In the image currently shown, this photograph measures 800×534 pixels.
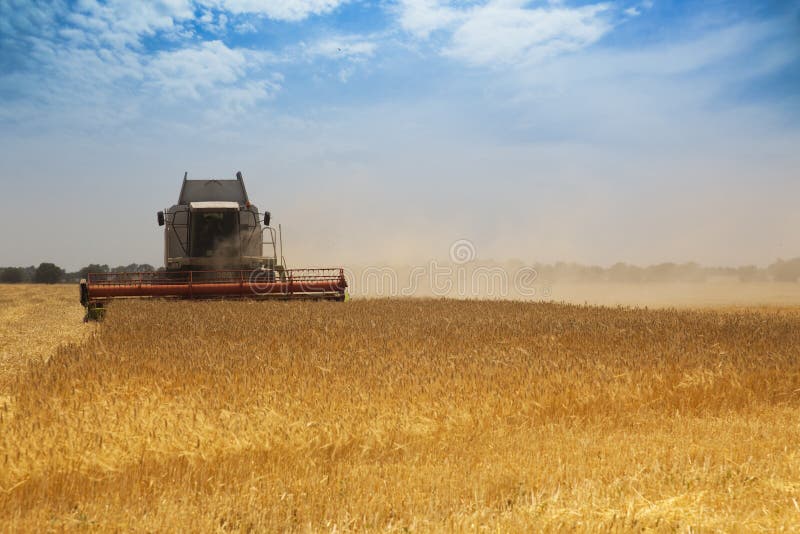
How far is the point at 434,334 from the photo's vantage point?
376 inches

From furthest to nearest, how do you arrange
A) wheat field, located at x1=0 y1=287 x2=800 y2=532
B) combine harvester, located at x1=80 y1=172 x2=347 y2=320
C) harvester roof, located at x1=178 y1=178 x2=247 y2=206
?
harvester roof, located at x1=178 y1=178 x2=247 y2=206, combine harvester, located at x1=80 y1=172 x2=347 y2=320, wheat field, located at x1=0 y1=287 x2=800 y2=532

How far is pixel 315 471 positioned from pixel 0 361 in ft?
21.6

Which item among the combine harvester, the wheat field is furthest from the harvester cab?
the wheat field

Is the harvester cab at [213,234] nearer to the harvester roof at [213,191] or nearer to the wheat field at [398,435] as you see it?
the harvester roof at [213,191]

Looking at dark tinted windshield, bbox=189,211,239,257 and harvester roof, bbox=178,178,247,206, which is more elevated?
harvester roof, bbox=178,178,247,206

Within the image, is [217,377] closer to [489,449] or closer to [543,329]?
[489,449]

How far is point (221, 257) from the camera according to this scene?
1717 centimetres

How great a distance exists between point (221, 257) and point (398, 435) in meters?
13.1

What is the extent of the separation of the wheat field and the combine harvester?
23.7 feet

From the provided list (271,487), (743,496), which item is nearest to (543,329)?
(743,496)

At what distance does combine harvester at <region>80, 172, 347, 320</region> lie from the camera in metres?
15.9

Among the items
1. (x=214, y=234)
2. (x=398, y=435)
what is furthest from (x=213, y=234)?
(x=398, y=435)

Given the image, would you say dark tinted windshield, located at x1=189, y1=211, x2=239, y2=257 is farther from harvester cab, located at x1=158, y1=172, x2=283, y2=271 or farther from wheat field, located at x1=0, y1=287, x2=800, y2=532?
wheat field, located at x1=0, y1=287, x2=800, y2=532

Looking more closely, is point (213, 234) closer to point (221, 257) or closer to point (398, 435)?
point (221, 257)
